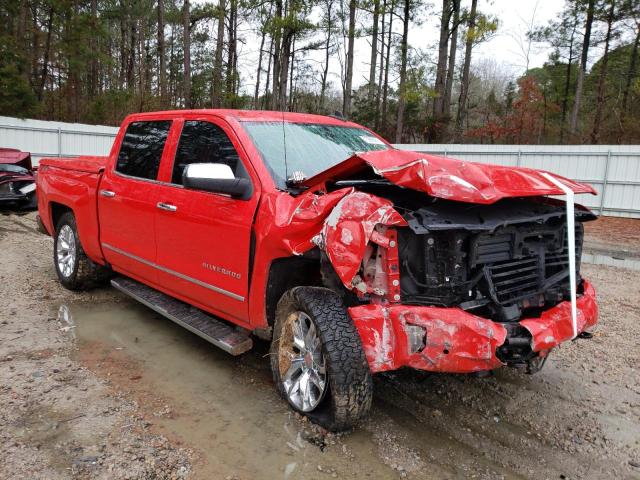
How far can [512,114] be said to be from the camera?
1222 inches

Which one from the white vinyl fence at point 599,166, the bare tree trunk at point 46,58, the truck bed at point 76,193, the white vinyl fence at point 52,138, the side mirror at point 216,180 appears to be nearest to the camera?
the side mirror at point 216,180

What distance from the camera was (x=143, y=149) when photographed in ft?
15.0

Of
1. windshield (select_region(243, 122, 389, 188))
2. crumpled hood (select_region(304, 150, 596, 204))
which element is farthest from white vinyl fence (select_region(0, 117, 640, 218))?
crumpled hood (select_region(304, 150, 596, 204))

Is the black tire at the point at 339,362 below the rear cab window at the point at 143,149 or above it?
below

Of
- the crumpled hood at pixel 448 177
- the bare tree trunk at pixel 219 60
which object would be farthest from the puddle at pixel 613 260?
the bare tree trunk at pixel 219 60

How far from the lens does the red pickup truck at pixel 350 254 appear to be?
8.84 feet

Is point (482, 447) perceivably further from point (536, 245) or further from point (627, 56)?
point (627, 56)

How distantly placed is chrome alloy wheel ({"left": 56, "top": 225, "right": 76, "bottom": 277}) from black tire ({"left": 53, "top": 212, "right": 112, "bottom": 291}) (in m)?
0.02

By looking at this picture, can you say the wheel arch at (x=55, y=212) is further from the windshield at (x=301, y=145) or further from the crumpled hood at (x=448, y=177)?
the crumpled hood at (x=448, y=177)

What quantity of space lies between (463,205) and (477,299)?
21.6 inches

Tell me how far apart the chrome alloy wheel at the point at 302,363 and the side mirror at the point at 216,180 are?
2.94ft

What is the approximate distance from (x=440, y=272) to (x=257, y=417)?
145cm

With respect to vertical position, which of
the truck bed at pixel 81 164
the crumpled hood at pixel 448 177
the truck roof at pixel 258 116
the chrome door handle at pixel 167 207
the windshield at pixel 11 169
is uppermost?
the truck roof at pixel 258 116

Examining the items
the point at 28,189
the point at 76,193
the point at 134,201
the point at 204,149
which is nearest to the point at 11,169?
the point at 28,189
